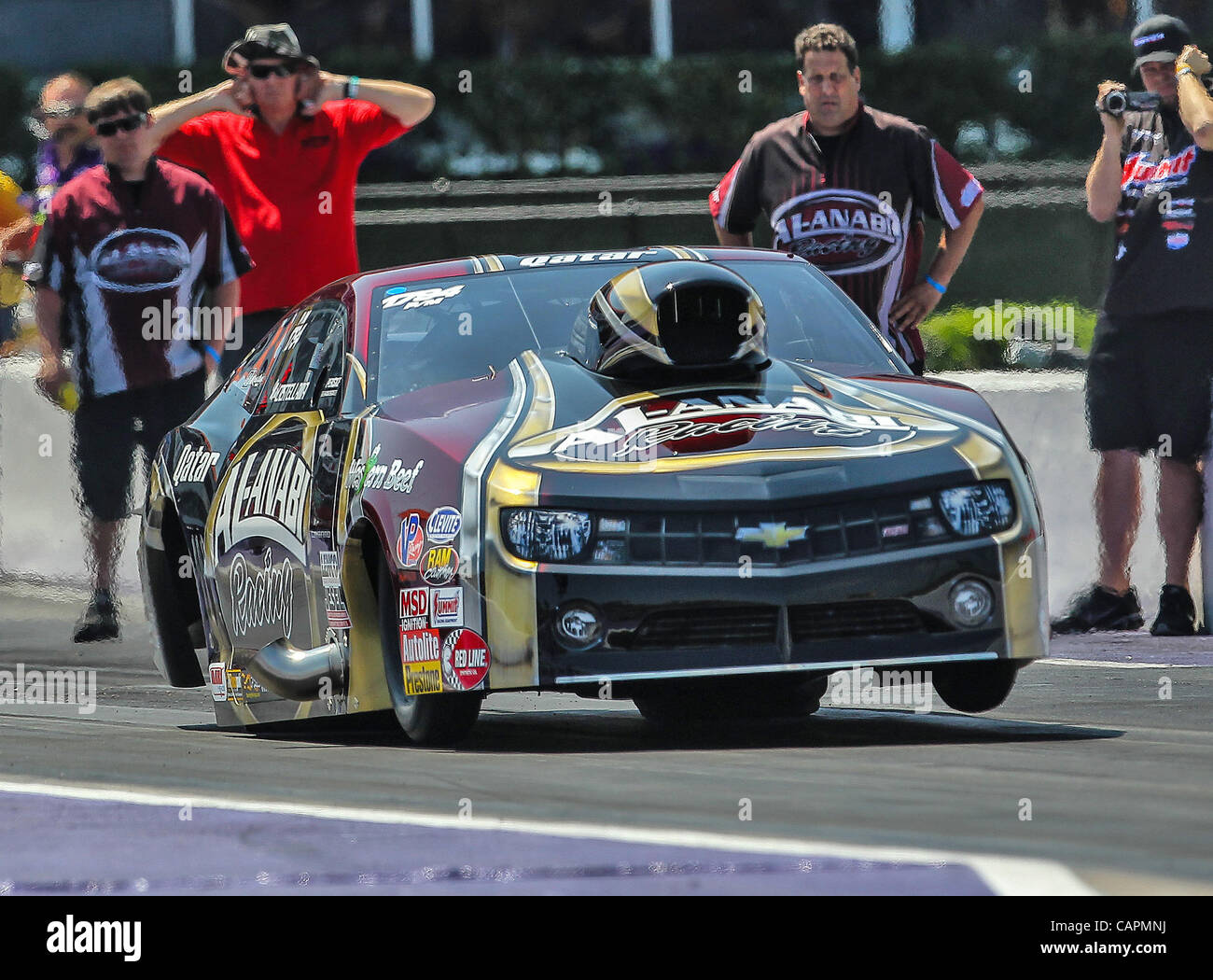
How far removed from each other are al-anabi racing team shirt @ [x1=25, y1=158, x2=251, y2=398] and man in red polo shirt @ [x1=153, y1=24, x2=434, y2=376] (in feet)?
0.44

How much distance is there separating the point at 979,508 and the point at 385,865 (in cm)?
243

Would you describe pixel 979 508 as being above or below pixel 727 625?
above

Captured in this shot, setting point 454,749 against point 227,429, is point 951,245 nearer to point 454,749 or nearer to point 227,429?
point 227,429

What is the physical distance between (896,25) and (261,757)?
13982 mm

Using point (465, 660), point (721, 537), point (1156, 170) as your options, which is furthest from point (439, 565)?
point (1156, 170)

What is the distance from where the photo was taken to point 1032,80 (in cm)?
1916

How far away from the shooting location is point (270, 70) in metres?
11.2

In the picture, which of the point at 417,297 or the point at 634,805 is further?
the point at 417,297

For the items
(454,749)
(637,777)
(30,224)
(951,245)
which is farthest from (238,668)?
(30,224)

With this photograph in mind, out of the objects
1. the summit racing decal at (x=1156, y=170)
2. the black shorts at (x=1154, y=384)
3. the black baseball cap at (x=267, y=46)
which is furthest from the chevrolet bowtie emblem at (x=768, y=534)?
the black baseball cap at (x=267, y=46)

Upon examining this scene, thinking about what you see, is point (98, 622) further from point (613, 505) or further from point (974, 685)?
point (613, 505)

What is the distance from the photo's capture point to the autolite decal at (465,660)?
6.88 metres

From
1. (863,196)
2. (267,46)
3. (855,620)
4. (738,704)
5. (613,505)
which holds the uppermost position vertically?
(267,46)

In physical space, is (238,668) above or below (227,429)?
below
